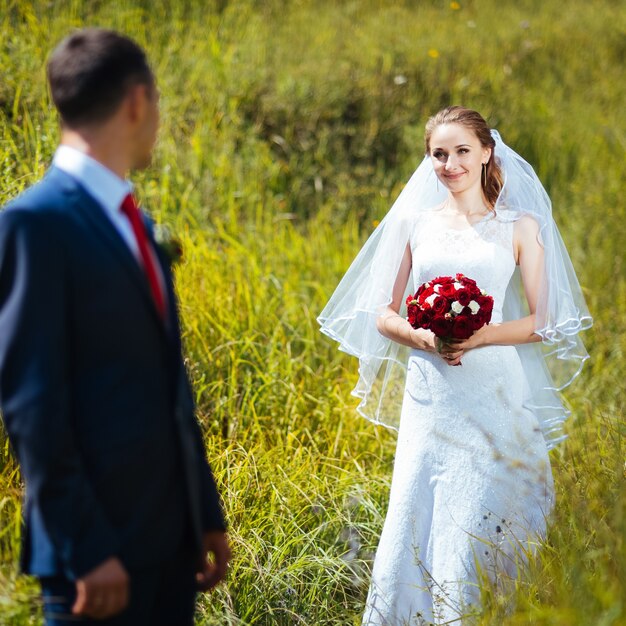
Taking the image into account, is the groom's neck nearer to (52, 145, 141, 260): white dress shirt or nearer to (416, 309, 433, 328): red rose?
(52, 145, 141, 260): white dress shirt

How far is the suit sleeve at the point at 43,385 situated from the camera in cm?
167

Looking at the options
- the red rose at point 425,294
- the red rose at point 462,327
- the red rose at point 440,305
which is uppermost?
the red rose at point 425,294

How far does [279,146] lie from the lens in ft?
27.3

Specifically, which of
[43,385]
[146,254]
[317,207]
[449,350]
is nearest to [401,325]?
[449,350]

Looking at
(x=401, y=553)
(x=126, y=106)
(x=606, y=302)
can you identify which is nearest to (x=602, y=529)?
(x=401, y=553)

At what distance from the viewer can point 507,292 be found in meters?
3.80

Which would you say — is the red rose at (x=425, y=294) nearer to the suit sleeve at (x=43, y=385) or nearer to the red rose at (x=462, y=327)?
the red rose at (x=462, y=327)

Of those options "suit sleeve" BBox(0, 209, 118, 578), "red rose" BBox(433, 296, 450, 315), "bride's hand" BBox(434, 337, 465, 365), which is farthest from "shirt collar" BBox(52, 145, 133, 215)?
"bride's hand" BBox(434, 337, 465, 365)

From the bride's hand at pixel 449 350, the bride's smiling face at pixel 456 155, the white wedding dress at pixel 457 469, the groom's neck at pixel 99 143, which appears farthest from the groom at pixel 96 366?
the bride's smiling face at pixel 456 155

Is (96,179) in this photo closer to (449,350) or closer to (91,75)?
(91,75)

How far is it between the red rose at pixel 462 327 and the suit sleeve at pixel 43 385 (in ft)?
6.03

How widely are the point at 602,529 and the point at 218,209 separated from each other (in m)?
4.97

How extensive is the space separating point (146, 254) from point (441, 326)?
160 cm

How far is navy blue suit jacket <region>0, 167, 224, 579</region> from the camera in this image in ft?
5.51
